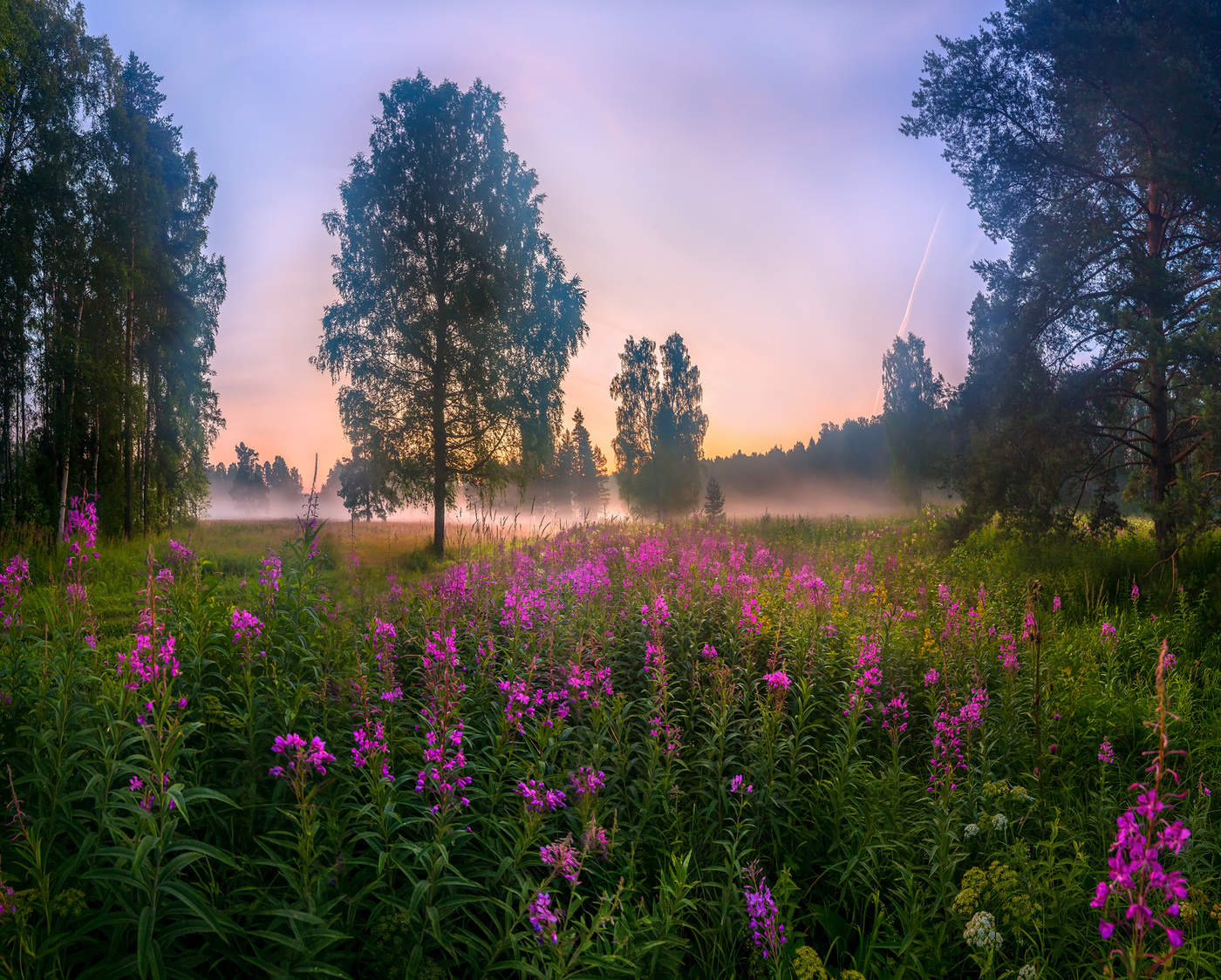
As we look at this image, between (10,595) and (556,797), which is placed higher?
(10,595)

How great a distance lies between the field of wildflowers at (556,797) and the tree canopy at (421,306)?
467 inches

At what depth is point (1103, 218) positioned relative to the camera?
11055 millimetres

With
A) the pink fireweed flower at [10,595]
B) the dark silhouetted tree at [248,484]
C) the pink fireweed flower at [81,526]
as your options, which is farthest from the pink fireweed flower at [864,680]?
the dark silhouetted tree at [248,484]

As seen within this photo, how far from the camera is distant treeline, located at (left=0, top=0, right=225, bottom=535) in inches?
590

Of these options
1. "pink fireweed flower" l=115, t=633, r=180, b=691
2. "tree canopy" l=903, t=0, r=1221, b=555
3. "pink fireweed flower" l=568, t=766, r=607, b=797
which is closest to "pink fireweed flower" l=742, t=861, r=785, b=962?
"pink fireweed flower" l=568, t=766, r=607, b=797

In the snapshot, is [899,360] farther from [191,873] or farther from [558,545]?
[191,873]

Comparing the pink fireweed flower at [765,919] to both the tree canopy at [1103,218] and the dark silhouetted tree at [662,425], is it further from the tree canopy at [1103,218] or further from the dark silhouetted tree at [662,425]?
the dark silhouetted tree at [662,425]

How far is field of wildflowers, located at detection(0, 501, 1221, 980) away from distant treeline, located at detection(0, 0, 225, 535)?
14622 mm

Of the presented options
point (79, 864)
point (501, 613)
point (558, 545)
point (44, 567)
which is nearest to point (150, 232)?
point (44, 567)

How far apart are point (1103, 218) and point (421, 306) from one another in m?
16.0

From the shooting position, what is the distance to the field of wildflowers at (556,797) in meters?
2.21

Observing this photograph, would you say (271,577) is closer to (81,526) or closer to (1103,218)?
(81,526)

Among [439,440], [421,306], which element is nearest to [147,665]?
[439,440]

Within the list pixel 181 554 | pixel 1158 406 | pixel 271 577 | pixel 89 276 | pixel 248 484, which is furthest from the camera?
pixel 248 484
